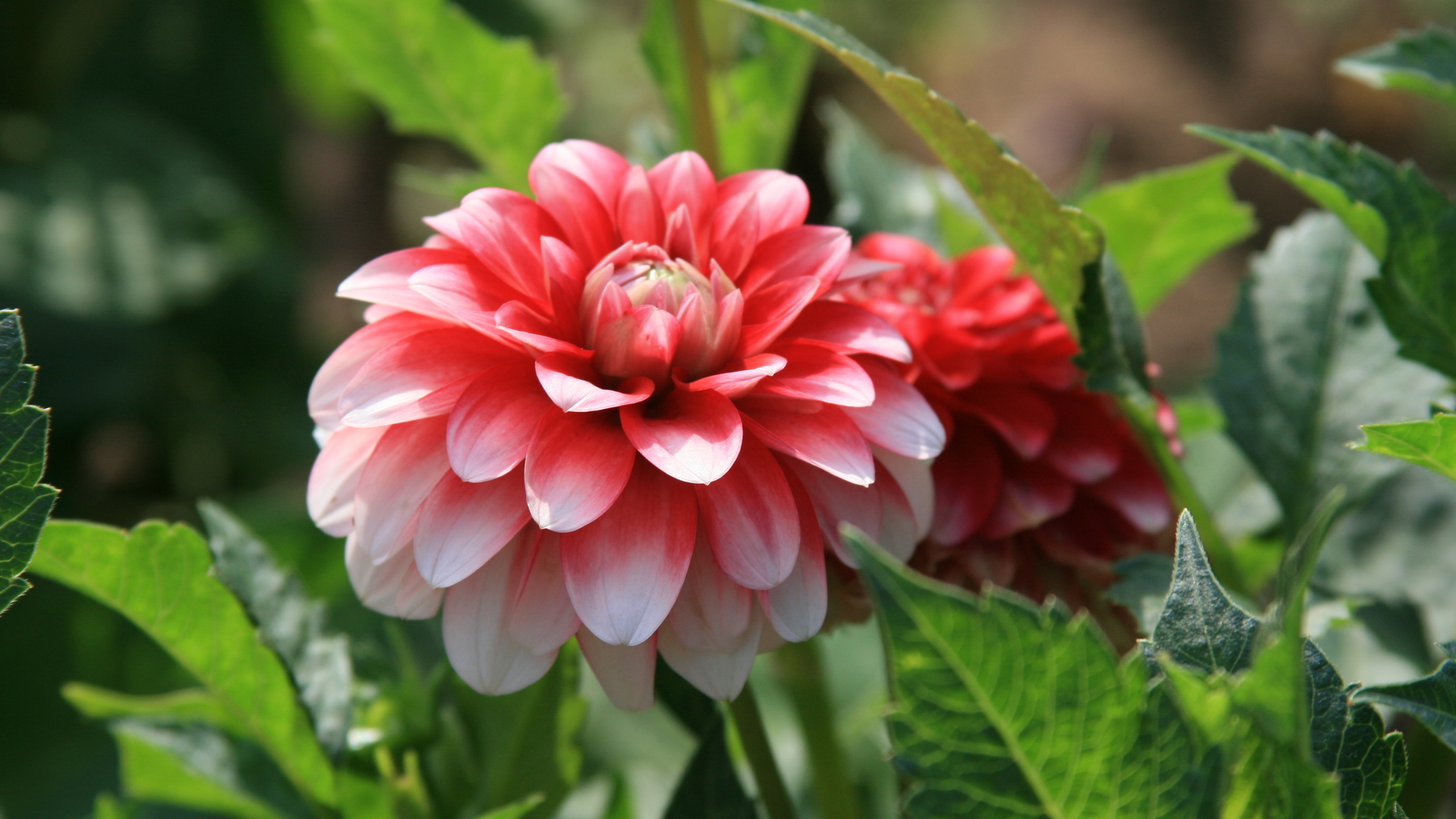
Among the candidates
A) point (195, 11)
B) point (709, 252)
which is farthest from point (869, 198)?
point (195, 11)

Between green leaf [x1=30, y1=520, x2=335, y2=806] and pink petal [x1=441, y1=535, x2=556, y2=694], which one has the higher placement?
pink petal [x1=441, y1=535, x2=556, y2=694]

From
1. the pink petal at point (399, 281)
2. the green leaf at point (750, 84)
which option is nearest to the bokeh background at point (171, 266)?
the green leaf at point (750, 84)

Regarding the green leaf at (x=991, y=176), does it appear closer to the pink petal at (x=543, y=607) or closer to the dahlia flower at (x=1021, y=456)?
the dahlia flower at (x=1021, y=456)

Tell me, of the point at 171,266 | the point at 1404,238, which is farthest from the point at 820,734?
the point at 171,266

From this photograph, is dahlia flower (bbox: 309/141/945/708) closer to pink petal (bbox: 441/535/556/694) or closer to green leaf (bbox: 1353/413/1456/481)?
pink petal (bbox: 441/535/556/694)

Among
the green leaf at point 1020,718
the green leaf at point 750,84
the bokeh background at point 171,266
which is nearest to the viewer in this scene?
the green leaf at point 1020,718

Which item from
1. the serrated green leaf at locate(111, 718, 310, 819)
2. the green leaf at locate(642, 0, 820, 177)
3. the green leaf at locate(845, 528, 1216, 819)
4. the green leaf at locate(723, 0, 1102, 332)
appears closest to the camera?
the green leaf at locate(845, 528, 1216, 819)

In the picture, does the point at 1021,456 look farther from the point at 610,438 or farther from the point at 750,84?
the point at 750,84

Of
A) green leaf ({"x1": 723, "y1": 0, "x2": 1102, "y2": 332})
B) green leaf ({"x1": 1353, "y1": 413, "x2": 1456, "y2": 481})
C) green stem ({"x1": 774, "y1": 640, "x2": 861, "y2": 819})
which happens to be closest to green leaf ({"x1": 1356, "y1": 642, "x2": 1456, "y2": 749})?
green leaf ({"x1": 1353, "y1": 413, "x2": 1456, "y2": 481})
